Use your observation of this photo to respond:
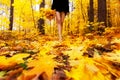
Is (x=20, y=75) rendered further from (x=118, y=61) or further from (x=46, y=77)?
(x=118, y=61)

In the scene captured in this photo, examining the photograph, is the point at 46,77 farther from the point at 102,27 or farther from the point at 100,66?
the point at 102,27

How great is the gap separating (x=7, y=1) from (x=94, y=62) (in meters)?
18.9

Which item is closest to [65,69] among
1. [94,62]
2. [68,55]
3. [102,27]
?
[94,62]

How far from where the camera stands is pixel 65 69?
2.71m

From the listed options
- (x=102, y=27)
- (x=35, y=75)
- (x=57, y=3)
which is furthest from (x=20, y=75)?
(x=102, y=27)

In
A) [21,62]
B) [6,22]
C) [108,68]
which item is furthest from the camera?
[6,22]

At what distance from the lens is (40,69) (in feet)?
8.07

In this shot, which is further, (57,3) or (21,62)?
(57,3)

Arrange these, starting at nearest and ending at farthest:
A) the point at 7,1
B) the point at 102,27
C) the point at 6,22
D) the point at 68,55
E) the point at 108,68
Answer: the point at 108,68
the point at 68,55
the point at 102,27
the point at 6,22
the point at 7,1

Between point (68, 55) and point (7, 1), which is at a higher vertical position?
point (7, 1)

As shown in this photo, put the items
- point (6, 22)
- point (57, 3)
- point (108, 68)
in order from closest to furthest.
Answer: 1. point (108, 68)
2. point (57, 3)
3. point (6, 22)

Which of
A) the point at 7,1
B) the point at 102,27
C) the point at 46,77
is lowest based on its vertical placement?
the point at 46,77

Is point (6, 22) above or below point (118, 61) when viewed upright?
above

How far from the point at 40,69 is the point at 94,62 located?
0.65 meters
